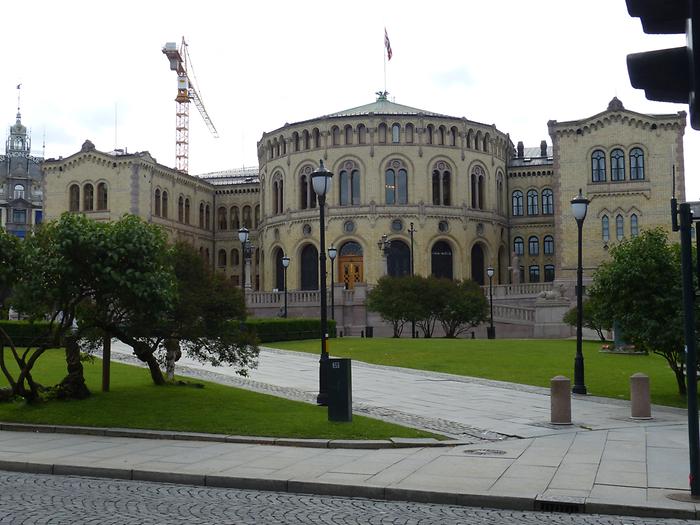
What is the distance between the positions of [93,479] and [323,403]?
7.12 meters

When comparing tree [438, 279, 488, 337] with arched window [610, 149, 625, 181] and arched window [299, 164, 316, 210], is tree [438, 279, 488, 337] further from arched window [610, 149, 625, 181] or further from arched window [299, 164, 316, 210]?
arched window [299, 164, 316, 210]

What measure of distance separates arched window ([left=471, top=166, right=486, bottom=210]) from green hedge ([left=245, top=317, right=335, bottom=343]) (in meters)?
32.1

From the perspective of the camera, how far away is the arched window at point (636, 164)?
6569 centimetres

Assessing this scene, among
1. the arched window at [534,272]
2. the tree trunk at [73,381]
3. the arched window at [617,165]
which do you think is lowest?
the tree trunk at [73,381]

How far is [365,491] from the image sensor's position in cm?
1045

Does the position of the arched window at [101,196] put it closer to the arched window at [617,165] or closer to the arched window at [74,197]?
the arched window at [74,197]

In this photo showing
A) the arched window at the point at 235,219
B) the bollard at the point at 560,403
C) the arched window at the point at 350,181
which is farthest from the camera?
the arched window at the point at 235,219

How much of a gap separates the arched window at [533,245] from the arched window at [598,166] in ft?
38.7

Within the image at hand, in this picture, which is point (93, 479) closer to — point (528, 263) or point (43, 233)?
point (43, 233)

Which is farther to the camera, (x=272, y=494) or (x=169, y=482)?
(x=169, y=482)

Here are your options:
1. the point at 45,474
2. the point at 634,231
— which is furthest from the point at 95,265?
the point at 634,231

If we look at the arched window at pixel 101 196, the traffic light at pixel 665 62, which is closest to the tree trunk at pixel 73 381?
the traffic light at pixel 665 62

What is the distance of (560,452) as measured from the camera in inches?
516

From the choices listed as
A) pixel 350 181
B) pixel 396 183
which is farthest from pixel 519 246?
pixel 350 181
